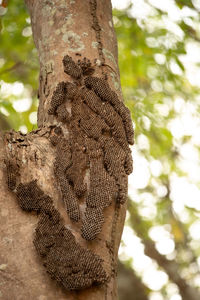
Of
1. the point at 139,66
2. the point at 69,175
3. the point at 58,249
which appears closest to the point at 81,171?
the point at 69,175

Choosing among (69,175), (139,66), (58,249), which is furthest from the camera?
(139,66)

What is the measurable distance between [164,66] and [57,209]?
3.05 meters

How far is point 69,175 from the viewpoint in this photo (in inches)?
55.0

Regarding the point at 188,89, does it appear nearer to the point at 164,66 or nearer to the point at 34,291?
the point at 164,66

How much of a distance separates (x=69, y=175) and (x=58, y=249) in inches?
10.5

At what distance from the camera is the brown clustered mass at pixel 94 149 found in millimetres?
1349

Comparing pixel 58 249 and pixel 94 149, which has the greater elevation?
pixel 94 149

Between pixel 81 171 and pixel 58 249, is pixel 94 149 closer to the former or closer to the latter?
pixel 81 171

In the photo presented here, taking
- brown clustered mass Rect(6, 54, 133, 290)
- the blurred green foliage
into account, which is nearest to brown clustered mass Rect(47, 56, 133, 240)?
brown clustered mass Rect(6, 54, 133, 290)

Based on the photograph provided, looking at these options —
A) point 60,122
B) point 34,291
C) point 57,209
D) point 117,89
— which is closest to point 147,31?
point 117,89

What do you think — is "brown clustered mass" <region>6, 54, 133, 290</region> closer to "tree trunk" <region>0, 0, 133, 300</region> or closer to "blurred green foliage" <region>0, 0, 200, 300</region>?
"tree trunk" <region>0, 0, 133, 300</region>

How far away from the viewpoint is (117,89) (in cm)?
171

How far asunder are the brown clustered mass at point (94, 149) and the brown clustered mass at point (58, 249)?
6 centimetres

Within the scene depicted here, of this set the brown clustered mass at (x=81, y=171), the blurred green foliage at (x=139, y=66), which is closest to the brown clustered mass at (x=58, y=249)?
the brown clustered mass at (x=81, y=171)
